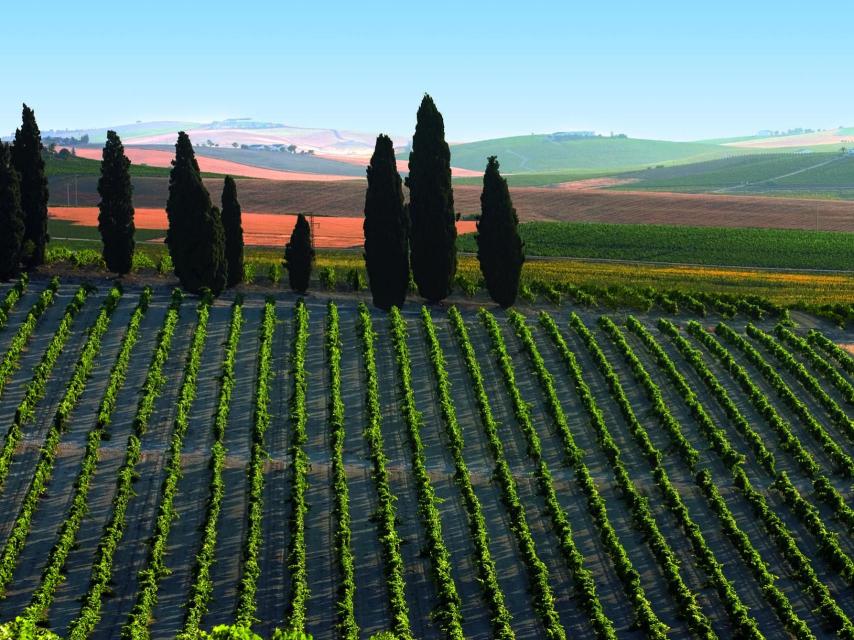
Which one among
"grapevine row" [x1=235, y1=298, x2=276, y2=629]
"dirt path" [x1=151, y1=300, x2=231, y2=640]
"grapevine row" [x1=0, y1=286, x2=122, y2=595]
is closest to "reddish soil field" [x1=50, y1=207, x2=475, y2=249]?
"grapevine row" [x1=0, y1=286, x2=122, y2=595]

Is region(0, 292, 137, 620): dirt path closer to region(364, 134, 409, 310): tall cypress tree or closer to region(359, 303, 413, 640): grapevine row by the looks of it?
region(359, 303, 413, 640): grapevine row

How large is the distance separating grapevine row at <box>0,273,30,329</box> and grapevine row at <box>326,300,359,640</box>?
15.0 metres

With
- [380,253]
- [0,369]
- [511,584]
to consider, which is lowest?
[511,584]

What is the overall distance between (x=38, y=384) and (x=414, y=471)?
1646cm

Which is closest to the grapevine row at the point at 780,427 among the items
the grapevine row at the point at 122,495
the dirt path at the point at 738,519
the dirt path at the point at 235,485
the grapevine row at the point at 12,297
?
the dirt path at the point at 738,519

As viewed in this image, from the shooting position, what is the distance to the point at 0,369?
44781 millimetres

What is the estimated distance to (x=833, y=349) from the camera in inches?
2026

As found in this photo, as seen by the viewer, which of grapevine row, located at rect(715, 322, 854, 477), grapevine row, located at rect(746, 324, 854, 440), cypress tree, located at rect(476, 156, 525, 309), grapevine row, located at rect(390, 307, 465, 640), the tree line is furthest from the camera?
cypress tree, located at rect(476, 156, 525, 309)

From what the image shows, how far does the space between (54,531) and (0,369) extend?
13.2 m

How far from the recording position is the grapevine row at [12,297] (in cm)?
5022

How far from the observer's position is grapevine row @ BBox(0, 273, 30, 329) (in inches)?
1977

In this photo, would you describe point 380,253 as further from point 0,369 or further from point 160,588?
point 160,588

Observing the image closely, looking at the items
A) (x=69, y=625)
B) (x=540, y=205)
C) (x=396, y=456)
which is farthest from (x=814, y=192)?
(x=69, y=625)

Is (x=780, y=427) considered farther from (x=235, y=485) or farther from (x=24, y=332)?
(x=24, y=332)
